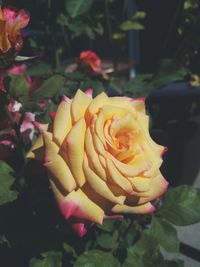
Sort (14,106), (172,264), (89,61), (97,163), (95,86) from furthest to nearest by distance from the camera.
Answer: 1. (89,61)
2. (95,86)
3. (14,106)
4. (172,264)
5. (97,163)

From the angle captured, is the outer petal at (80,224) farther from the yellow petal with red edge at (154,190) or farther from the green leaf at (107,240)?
the green leaf at (107,240)

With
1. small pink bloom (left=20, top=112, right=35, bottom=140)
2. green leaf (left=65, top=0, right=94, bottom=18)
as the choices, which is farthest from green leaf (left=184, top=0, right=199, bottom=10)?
small pink bloom (left=20, top=112, right=35, bottom=140)

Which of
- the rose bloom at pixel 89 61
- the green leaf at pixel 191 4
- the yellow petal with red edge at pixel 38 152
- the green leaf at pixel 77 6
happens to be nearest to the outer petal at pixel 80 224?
the yellow petal with red edge at pixel 38 152

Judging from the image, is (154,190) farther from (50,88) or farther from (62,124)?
(50,88)

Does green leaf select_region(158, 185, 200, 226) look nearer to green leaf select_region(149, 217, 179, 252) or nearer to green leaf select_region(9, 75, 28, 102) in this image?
green leaf select_region(149, 217, 179, 252)

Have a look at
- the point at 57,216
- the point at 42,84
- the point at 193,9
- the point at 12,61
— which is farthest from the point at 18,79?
the point at 193,9

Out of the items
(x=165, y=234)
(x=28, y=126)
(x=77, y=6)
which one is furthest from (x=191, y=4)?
(x=165, y=234)
